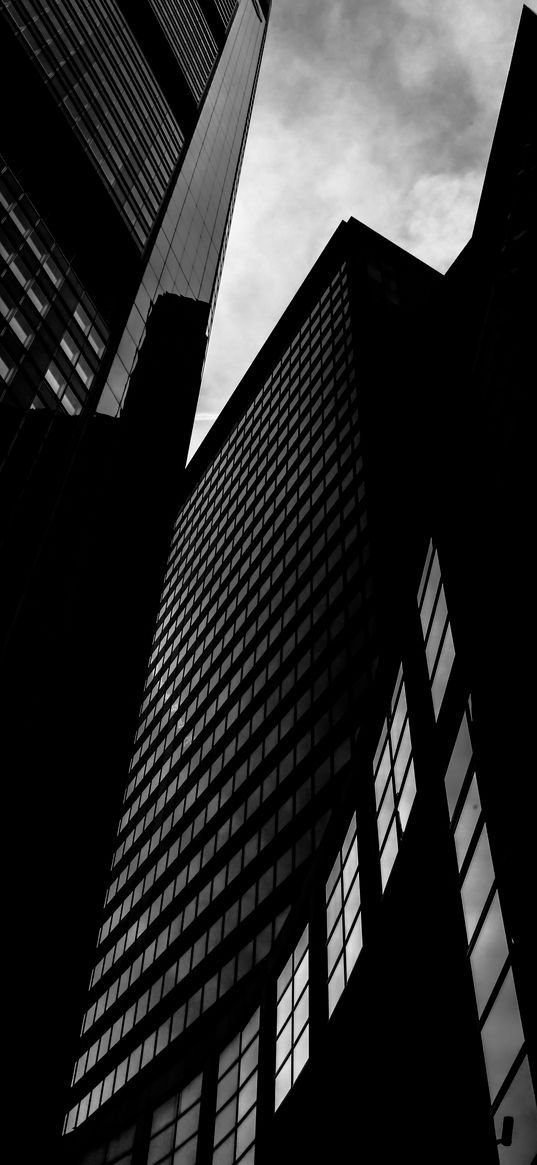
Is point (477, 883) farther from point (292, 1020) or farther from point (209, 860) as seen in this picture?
point (209, 860)

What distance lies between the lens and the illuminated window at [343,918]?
81.7 ft

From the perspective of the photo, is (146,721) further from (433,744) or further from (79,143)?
(433,744)

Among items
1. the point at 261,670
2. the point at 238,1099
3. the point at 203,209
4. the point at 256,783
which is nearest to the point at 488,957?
the point at 238,1099

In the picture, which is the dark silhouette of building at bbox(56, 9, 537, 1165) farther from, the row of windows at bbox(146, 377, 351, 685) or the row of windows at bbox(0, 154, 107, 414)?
the row of windows at bbox(0, 154, 107, 414)

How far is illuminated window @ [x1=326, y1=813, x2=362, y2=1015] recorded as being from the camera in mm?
24891

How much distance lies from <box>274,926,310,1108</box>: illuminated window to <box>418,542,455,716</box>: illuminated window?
40.9ft

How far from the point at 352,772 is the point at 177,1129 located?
23363 millimetres

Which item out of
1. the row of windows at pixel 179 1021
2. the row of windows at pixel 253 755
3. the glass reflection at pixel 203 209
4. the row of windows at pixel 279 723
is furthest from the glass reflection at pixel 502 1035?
the row of windows at pixel 253 755

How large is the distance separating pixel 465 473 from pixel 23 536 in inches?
711

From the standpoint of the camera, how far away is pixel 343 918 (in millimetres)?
26844

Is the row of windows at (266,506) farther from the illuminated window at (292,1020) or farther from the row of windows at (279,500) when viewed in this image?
the illuminated window at (292,1020)

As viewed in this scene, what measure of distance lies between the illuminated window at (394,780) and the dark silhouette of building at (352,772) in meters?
0.14

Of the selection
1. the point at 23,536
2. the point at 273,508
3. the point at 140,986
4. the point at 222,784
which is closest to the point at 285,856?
the point at 222,784

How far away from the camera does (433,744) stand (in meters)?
22.9
